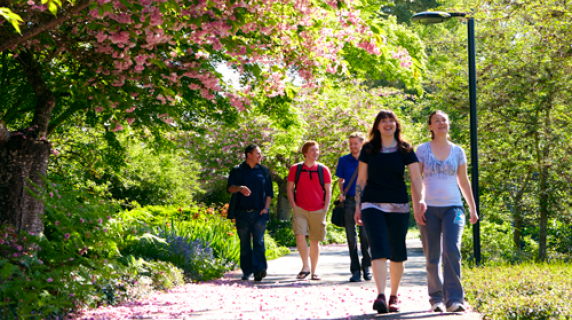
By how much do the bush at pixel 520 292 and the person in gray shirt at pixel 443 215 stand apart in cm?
41

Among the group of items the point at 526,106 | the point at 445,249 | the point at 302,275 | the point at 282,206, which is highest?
the point at 526,106

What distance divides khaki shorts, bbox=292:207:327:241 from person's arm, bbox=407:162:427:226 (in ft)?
10.3

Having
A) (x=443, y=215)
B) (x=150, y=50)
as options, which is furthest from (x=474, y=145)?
(x=150, y=50)

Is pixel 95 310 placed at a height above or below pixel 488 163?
below

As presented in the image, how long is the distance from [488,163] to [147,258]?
311 inches

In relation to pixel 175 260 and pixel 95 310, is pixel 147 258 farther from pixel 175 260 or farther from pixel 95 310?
pixel 95 310

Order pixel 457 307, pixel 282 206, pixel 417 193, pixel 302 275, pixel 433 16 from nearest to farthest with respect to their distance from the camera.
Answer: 1. pixel 457 307
2. pixel 417 193
3. pixel 302 275
4. pixel 433 16
5. pixel 282 206

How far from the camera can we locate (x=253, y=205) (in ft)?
28.4

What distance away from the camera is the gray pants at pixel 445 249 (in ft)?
18.0

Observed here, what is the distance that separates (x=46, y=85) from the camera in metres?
8.01

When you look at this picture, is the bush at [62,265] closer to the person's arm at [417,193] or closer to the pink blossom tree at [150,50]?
the pink blossom tree at [150,50]

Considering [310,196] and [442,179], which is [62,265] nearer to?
[442,179]

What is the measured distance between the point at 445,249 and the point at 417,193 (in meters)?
0.60

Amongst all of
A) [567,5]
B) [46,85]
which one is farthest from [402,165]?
[567,5]
